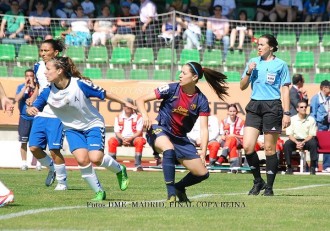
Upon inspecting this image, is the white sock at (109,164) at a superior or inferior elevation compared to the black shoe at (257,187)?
superior

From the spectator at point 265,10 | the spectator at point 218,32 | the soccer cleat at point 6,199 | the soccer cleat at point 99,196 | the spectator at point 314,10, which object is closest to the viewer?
the soccer cleat at point 6,199

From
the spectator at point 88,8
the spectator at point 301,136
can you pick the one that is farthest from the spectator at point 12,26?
the spectator at point 301,136

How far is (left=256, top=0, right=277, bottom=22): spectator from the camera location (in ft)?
84.8

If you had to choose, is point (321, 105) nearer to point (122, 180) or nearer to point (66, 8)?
point (66, 8)

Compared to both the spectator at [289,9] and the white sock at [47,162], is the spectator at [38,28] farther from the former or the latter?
the white sock at [47,162]

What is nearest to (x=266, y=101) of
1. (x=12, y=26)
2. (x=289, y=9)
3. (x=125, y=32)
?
(x=125, y=32)

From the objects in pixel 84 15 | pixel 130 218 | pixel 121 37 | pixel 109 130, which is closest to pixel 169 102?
pixel 130 218

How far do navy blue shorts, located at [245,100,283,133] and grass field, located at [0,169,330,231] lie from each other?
0.90m

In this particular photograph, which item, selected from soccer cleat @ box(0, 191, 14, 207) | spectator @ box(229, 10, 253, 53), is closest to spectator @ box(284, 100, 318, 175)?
spectator @ box(229, 10, 253, 53)

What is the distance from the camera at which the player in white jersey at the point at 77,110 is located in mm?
10461

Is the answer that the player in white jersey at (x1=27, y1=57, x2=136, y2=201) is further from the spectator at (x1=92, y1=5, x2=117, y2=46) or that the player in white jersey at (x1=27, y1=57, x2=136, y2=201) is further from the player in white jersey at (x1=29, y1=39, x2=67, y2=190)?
the spectator at (x1=92, y1=5, x2=117, y2=46)

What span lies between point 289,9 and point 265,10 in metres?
0.67

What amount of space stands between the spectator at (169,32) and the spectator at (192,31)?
220 mm

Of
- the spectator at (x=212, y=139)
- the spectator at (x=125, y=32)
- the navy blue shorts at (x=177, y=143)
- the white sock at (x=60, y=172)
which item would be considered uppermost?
the spectator at (x=125, y=32)
